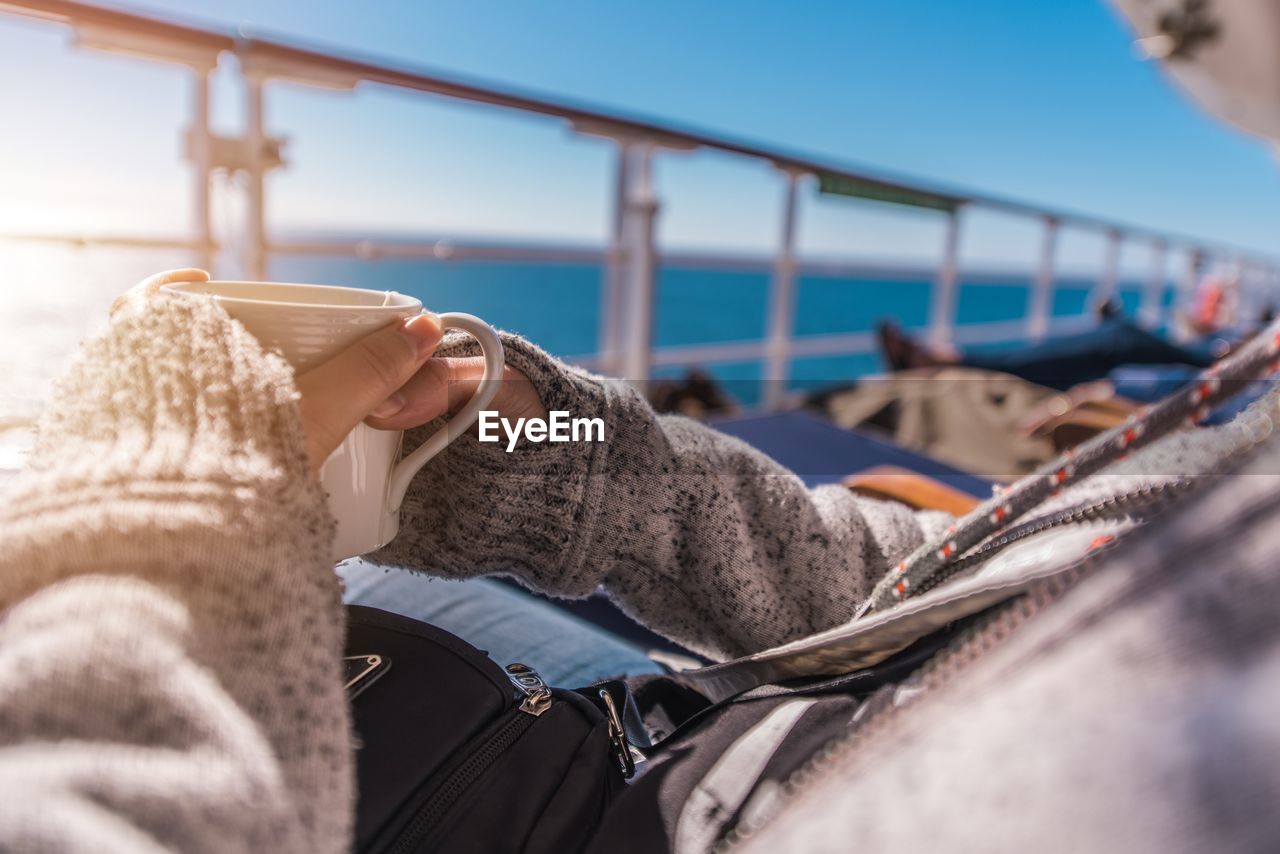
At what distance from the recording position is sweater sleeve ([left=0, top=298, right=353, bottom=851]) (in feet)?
0.78

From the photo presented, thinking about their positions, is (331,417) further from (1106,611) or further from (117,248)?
(117,248)

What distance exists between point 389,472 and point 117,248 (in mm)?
1013

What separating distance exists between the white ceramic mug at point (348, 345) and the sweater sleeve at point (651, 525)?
46 millimetres

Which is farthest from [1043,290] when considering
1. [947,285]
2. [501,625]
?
[501,625]

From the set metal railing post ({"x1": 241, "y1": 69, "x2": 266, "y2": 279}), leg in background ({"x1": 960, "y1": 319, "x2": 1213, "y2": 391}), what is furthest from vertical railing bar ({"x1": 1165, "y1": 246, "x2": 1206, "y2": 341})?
metal railing post ({"x1": 241, "y1": 69, "x2": 266, "y2": 279})

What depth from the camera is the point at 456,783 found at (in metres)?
0.40

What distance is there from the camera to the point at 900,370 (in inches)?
99.3

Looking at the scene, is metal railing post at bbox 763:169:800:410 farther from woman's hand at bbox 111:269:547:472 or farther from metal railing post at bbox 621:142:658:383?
woman's hand at bbox 111:269:547:472

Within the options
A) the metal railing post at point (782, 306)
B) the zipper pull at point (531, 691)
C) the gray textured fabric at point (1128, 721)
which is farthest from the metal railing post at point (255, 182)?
the metal railing post at point (782, 306)

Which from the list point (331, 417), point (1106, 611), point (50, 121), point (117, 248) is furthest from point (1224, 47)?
point (50, 121)

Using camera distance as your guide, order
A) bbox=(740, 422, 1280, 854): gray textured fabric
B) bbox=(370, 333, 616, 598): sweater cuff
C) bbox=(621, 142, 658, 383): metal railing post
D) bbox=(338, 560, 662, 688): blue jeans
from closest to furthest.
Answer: bbox=(740, 422, 1280, 854): gray textured fabric → bbox=(370, 333, 616, 598): sweater cuff → bbox=(338, 560, 662, 688): blue jeans → bbox=(621, 142, 658, 383): metal railing post

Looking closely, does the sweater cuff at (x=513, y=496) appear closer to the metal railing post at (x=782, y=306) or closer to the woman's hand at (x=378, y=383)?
the woman's hand at (x=378, y=383)

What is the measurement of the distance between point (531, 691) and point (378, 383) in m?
0.20

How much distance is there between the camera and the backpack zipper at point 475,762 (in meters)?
0.37
